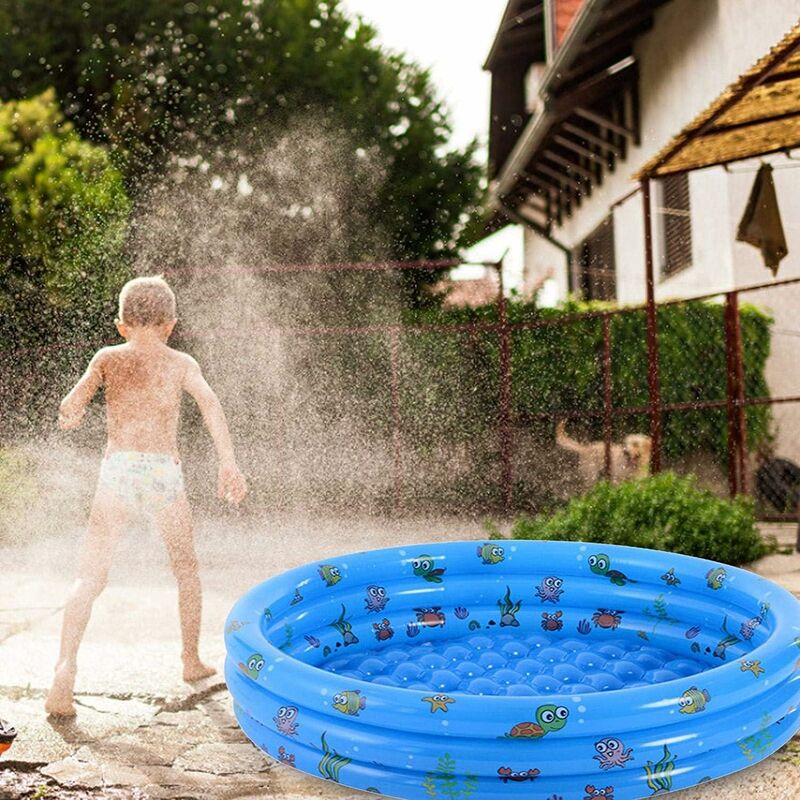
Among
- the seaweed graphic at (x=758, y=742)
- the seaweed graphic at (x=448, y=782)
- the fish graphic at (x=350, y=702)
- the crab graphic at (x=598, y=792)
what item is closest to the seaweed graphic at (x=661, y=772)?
the crab graphic at (x=598, y=792)

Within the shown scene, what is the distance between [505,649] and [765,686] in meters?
1.40

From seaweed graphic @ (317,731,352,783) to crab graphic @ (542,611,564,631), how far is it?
1885 millimetres

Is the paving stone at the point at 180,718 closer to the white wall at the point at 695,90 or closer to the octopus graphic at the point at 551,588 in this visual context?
the octopus graphic at the point at 551,588

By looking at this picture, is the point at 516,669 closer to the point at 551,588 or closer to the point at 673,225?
the point at 551,588

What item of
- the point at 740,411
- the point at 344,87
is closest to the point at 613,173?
the point at 344,87

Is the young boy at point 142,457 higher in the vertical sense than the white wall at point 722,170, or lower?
lower

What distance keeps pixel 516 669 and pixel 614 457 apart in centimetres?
489

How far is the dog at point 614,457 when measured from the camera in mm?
8141

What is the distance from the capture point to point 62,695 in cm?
330

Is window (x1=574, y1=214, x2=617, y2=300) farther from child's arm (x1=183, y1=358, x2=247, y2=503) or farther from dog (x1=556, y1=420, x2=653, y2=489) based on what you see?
child's arm (x1=183, y1=358, x2=247, y2=503)

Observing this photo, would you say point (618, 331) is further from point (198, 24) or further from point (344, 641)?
point (198, 24)

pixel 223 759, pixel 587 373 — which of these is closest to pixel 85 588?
pixel 223 759

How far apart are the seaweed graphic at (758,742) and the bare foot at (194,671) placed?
6.44ft

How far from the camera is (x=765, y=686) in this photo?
2766 millimetres
